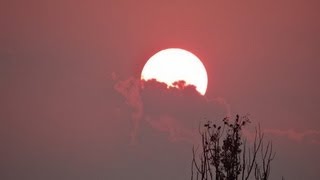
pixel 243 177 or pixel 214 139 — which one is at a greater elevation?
pixel 214 139

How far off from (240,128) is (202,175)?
207 centimetres

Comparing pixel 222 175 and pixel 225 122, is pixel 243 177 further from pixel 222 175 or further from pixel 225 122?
pixel 225 122

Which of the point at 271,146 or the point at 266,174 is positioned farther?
the point at 271,146

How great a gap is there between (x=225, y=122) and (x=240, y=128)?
1.44ft

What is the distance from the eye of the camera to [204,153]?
547 inches

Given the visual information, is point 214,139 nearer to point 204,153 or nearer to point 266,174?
point 204,153

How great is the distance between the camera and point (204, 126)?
14.9m

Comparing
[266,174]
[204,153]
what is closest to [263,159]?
[266,174]

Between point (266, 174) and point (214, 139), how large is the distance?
1.76 metres

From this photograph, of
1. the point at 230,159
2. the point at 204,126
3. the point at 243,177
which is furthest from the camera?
the point at 204,126

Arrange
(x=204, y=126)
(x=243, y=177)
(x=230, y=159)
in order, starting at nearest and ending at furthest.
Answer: (x=243, y=177)
(x=230, y=159)
(x=204, y=126)

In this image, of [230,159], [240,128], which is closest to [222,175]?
[230,159]

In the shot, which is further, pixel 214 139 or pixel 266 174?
pixel 214 139

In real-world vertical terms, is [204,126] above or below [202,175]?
above
